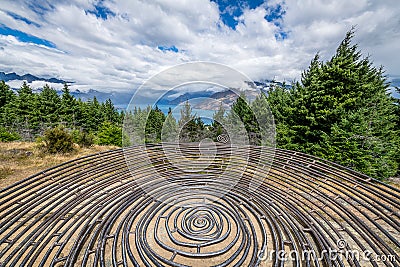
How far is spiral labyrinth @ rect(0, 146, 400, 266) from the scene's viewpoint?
9.92 ft

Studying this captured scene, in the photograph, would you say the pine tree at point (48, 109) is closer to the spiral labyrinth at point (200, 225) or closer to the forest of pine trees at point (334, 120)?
the forest of pine trees at point (334, 120)

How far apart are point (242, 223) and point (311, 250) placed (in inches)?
53.9

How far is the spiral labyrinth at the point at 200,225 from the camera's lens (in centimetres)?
302

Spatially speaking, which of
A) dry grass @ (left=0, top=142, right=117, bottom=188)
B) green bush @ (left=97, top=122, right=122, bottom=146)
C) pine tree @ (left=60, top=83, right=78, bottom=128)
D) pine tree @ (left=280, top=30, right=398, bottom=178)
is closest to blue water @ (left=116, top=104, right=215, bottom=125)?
dry grass @ (left=0, top=142, right=117, bottom=188)

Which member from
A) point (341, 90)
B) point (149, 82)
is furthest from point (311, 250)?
point (341, 90)

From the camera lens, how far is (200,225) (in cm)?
411

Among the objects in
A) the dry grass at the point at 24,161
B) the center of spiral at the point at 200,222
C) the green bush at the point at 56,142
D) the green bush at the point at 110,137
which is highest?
the green bush at the point at 56,142

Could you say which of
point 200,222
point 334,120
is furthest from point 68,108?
point 334,120

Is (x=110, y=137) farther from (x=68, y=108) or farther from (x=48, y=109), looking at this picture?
(x=48, y=109)

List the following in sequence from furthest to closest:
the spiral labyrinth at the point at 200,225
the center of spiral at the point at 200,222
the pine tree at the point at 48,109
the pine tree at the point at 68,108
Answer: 1. the pine tree at the point at 68,108
2. the pine tree at the point at 48,109
3. the center of spiral at the point at 200,222
4. the spiral labyrinth at the point at 200,225

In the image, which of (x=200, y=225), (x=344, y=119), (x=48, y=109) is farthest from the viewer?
(x=48, y=109)

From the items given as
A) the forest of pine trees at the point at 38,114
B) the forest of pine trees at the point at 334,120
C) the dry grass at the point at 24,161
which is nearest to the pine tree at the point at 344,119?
the forest of pine trees at the point at 334,120

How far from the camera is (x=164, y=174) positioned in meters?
6.36

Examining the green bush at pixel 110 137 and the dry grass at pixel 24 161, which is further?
the green bush at pixel 110 137
